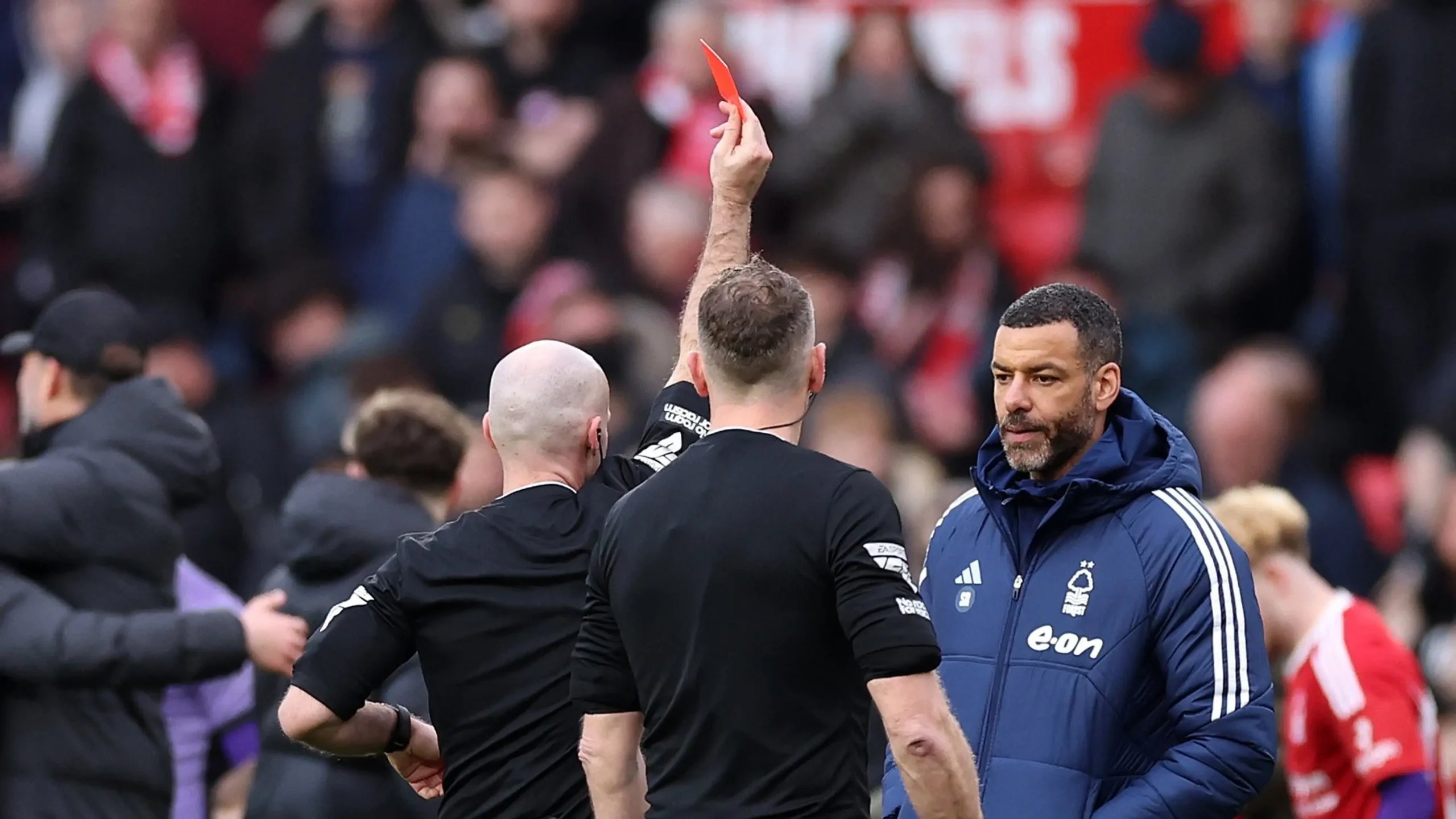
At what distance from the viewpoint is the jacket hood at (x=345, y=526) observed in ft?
19.4

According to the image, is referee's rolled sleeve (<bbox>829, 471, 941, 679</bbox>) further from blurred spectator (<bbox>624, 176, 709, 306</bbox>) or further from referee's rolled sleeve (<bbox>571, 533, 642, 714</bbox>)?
blurred spectator (<bbox>624, 176, 709, 306</bbox>)

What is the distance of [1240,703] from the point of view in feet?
15.2

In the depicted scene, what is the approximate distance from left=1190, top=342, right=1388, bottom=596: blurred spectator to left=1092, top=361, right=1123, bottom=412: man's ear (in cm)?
479

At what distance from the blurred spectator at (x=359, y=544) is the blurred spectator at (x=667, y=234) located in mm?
4963

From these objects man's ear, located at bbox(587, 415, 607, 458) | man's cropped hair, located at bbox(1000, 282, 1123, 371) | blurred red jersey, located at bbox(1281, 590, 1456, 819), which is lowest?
blurred red jersey, located at bbox(1281, 590, 1456, 819)

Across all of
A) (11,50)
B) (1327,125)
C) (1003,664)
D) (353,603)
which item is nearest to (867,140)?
(1327,125)

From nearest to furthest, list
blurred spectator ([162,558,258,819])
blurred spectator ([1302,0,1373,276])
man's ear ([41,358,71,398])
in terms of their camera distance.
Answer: man's ear ([41,358,71,398]) < blurred spectator ([162,558,258,819]) < blurred spectator ([1302,0,1373,276])

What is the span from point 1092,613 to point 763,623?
95cm

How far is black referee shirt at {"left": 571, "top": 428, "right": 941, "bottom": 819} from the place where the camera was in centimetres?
405

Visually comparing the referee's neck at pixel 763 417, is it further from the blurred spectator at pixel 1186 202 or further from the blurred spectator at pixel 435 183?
the blurred spectator at pixel 435 183

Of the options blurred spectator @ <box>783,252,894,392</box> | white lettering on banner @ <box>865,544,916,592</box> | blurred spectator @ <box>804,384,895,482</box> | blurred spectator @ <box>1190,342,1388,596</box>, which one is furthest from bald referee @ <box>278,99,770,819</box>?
blurred spectator @ <box>783,252,894,392</box>

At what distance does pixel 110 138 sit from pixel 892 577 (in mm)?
9052

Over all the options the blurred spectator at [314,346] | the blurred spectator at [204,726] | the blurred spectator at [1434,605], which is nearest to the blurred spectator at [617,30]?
the blurred spectator at [314,346]

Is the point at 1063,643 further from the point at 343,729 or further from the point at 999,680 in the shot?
the point at 343,729
